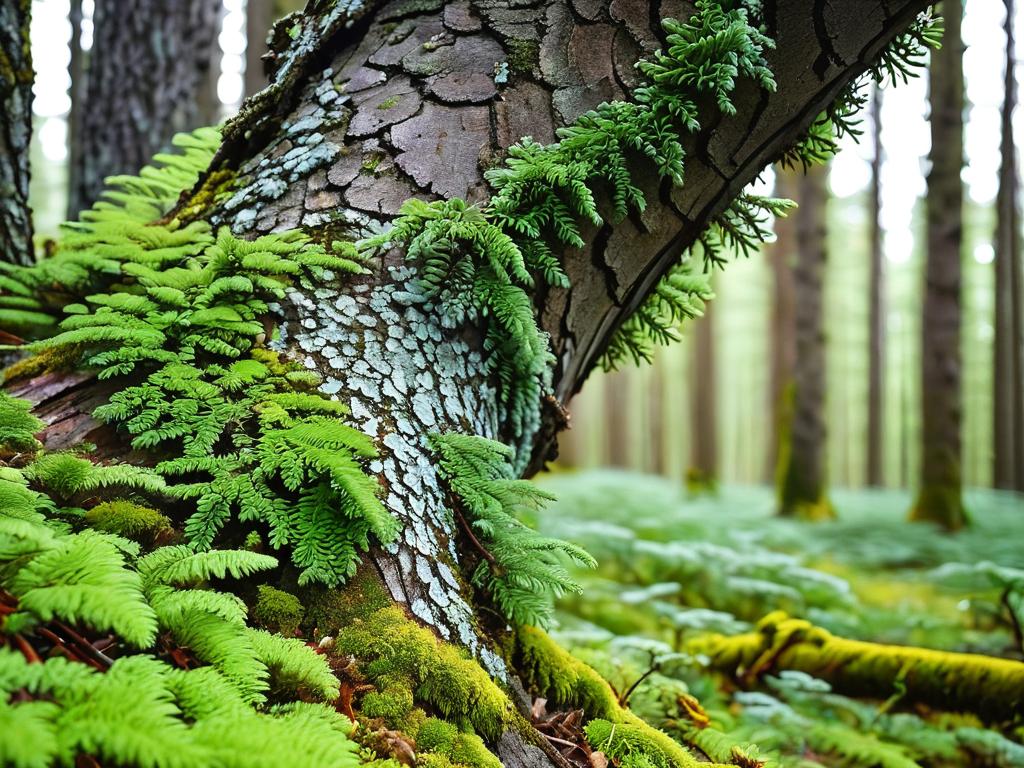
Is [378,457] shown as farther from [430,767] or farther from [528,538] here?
[430,767]

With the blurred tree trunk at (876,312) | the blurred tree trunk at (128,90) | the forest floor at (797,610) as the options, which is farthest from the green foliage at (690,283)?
the blurred tree trunk at (876,312)

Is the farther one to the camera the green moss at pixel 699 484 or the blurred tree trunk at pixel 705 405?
the blurred tree trunk at pixel 705 405

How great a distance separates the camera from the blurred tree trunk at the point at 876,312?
13.9 m

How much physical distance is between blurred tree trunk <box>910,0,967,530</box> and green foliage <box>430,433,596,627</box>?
818 centimetres

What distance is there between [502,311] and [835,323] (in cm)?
2806

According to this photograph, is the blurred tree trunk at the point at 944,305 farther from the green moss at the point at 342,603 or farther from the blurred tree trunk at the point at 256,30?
the green moss at the point at 342,603

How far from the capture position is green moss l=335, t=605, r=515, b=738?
4.11ft

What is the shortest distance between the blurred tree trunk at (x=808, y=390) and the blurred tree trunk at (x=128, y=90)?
8.16 metres

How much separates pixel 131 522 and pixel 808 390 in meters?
9.20

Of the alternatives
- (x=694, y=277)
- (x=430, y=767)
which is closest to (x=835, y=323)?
(x=694, y=277)

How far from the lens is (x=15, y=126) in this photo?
91.9 inches

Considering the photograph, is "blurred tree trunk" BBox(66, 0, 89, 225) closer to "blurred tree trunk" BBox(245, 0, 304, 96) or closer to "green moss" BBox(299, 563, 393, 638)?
"blurred tree trunk" BBox(245, 0, 304, 96)

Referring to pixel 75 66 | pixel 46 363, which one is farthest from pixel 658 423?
pixel 46 363

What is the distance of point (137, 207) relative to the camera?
231 centimetres
